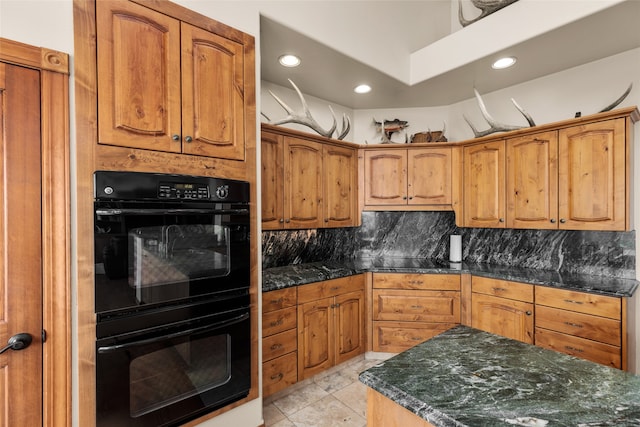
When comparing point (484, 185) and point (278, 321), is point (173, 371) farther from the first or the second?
point (484, 185)

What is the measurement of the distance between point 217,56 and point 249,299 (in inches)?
55.8

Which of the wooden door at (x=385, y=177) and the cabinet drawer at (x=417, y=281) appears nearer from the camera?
the cabinet drawer at (x=417, y=281)

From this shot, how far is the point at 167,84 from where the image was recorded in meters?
1.59

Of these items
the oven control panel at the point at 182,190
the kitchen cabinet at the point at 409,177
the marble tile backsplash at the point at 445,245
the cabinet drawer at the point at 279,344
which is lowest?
the cabinet drawer at the point at 279,344

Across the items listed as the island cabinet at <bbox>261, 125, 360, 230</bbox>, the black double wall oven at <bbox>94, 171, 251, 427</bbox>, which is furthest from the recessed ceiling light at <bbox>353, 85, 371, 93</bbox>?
the black double wall oven at <bbox>94, 171, 251, 427</bbox>

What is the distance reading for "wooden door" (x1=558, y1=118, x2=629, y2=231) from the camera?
2277 millimetres

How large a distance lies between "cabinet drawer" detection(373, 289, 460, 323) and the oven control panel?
1942mm

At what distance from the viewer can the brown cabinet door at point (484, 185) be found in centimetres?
292

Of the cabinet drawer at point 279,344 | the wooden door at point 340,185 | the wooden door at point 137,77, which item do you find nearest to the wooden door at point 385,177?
the wooden door at point 340,185

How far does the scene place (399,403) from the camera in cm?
89

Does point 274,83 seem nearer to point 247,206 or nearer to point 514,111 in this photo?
point 247,206

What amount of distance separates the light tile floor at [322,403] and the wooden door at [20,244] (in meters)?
1.39

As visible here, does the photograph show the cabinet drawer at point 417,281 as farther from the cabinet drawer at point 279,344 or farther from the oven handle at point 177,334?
the oven handle at point 177,334

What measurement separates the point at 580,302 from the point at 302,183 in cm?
231
